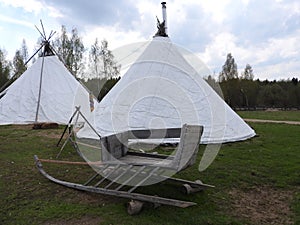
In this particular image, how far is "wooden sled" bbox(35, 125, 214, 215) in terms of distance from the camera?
10.3 feet

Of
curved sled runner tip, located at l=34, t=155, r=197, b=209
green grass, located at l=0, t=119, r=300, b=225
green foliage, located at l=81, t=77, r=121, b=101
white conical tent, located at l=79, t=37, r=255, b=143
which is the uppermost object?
green foliage, located at l=81, t=77, r=121, b=101

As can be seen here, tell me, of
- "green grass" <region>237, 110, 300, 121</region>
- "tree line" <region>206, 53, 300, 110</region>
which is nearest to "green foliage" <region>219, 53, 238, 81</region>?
"tree line" <region>206, 53, 300, 110</region>

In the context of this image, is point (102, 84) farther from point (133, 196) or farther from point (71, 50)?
point (71, 50)

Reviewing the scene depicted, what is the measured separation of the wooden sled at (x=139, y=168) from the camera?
3139mm

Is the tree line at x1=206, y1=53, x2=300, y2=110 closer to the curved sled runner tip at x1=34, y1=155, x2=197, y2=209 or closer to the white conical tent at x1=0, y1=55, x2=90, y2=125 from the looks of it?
the white conical tent at x1=0, y1=55, x2=90, y2=125

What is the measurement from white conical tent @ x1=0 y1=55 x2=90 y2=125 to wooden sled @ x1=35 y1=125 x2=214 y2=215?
8820 millimetres

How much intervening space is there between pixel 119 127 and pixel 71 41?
23.6 metres

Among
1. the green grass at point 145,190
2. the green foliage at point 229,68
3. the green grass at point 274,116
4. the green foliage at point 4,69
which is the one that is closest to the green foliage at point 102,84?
the green grass at point 145,190

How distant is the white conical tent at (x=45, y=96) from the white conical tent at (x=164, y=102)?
17.1 ft

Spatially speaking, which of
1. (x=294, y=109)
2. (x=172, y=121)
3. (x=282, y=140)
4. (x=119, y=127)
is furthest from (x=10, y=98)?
(x=294, y=109)

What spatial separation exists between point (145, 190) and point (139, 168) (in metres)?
0.49

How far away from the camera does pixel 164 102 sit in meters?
7.73

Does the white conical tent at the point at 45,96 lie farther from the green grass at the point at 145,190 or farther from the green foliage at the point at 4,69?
the green foliage at the point at 4,69

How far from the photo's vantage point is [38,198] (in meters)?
3.62
